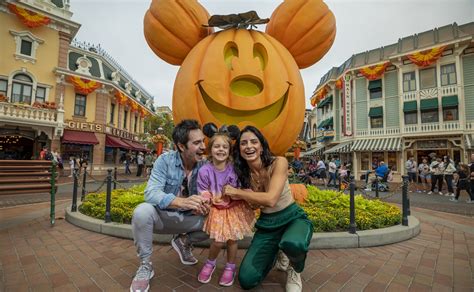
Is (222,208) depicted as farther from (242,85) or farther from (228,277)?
(242,85)

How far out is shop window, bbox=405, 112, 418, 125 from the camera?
18.2 meters

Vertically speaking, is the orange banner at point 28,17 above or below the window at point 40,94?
above

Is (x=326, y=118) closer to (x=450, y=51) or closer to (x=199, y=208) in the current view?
(x=450, y=51)

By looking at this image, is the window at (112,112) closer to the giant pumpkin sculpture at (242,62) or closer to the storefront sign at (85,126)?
the storefront sign at (85,126)

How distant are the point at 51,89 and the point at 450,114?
87.0ft

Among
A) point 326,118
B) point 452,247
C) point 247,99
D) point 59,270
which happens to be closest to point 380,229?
point 452,247

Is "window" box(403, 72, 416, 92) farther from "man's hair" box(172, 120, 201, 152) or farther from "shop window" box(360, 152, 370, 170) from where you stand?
"man's hair" box(172, 120, 201, 152)

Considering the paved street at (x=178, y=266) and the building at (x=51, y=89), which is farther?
the building at (x=51, y=89)

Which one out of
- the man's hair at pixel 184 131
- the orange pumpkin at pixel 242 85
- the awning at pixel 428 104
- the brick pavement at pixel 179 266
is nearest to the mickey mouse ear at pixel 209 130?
the man's hair at pixel 184 131

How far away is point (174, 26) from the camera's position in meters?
3.65

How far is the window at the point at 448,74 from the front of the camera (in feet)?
55.3

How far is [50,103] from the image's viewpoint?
1461 cm

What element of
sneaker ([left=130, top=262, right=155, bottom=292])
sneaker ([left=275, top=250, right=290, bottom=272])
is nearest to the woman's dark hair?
sneaker ([left=275, top=250, right=290, bottom=272])

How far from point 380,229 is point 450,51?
19657 millimetres
